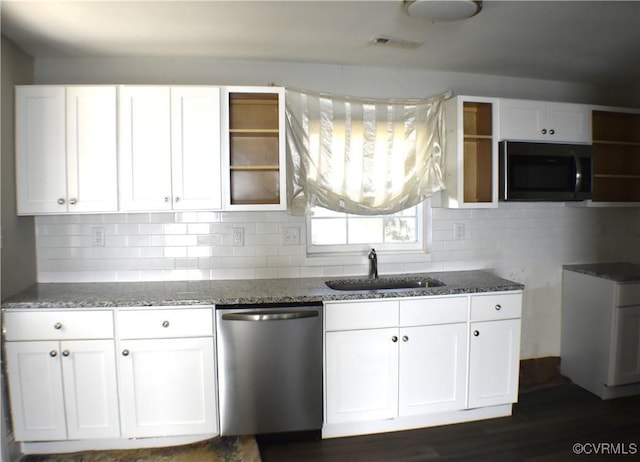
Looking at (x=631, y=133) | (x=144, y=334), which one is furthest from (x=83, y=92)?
(x=631, y=133)

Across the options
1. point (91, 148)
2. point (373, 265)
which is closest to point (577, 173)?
point (373, 265)

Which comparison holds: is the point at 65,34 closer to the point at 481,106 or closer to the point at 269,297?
the point at 269,297

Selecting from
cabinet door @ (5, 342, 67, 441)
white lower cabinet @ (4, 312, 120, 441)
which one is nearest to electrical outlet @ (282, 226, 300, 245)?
white lower cabinet @ (4, 312, 120, 441)

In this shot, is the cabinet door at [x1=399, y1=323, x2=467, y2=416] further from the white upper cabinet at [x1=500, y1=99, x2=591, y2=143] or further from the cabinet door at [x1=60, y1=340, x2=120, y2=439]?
the cabinet door at [x1=60, y1=340, x2=120, y2=439]

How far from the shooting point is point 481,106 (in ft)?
8.98

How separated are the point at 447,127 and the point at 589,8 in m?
1.03

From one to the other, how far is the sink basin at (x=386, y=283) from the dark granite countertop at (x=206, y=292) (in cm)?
10

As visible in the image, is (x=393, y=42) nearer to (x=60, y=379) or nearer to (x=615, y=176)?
(x=615, y=176)

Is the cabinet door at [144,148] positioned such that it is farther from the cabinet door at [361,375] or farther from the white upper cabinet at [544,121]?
the white upper cabinet at [544,121]

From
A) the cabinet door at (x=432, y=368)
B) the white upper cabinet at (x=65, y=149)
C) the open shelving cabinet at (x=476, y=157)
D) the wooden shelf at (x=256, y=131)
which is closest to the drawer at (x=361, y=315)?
the cabinet door at (x=432, y=368)

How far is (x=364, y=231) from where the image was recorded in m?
2.94

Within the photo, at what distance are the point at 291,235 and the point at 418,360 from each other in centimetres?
118

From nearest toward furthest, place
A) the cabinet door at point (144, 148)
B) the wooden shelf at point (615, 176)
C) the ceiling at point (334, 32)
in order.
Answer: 1. the ceiling at point (334, 32)
2. the cabinet door at point (144, 148)
3. the wooden shelf at point (615, 176)

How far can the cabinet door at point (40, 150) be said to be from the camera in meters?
2.25
